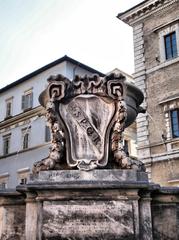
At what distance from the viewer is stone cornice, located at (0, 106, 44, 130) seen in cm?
3659

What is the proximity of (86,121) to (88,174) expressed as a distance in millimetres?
941

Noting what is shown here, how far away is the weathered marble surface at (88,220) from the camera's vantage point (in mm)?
5691

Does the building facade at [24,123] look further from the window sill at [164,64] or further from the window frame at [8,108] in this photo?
the window sill at [164,64]

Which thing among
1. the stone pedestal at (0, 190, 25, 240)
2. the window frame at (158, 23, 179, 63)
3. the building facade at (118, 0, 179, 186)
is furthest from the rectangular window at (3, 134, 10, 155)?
the stone pedestal at (0, 190, 25, 240)

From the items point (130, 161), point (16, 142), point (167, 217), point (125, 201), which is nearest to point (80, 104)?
Result: point (130, 161)

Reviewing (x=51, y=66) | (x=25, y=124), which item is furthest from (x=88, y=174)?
(x=25, y=124)

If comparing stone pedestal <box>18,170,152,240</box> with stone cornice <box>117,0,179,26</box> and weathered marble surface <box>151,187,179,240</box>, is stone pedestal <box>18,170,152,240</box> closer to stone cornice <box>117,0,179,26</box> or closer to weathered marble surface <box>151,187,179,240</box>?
weathered marble surface <box>151,187,179,240</box>

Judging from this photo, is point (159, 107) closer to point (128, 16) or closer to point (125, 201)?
point (128, 16)

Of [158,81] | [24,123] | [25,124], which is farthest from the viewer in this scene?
[24,123]

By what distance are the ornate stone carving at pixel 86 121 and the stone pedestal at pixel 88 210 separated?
0.47 meters

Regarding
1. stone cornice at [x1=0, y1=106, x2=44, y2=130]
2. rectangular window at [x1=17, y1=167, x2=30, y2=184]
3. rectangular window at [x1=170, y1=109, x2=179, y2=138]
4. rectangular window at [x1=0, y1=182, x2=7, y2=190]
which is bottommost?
rectangular window at [x1=0, y1=182, x2=7, y2=190]

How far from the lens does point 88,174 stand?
617cm

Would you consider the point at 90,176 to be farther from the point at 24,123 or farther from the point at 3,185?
the point at 3,185

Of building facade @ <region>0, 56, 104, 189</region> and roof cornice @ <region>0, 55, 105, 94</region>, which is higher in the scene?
roof cornice @ <region>0, 55, 105, 94</region>
